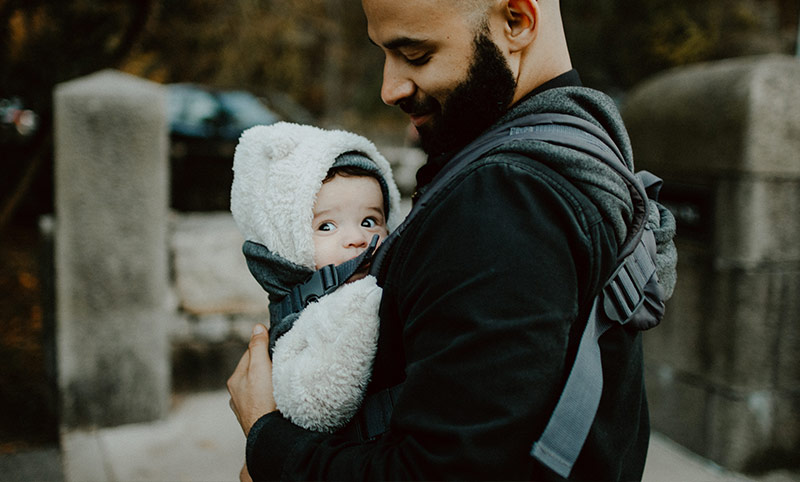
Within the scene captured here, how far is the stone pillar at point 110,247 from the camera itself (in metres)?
3.56

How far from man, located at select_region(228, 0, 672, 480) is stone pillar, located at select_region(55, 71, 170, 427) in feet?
8.39

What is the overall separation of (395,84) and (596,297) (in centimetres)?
54

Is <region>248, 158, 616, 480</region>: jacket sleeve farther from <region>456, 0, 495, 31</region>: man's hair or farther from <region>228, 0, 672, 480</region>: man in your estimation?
<region>456, 0, 495, 31</region>: man's hair

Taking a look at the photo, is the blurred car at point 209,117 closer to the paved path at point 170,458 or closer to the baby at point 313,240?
the paved path at point 170,458

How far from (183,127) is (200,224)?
7.47m

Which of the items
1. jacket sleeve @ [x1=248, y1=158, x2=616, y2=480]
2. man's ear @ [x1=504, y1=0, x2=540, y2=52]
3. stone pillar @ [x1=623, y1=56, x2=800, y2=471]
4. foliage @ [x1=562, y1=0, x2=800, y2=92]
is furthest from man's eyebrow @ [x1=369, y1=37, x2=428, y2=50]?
foliage @ [x1=562, y1=0, x2=800, y2=92]

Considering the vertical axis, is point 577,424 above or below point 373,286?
below

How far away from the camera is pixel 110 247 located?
3.63 m

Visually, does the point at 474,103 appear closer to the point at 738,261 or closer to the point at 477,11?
the point at 477,11

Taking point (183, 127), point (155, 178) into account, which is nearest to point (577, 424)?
point (155, 178)

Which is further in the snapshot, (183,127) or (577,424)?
(183,127)

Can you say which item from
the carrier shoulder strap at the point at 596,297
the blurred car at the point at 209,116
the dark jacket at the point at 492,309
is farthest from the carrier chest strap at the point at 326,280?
the blurred car at the point at 209,116

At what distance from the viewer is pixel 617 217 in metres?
1.15

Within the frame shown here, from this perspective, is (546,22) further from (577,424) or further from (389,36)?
(577,424)
